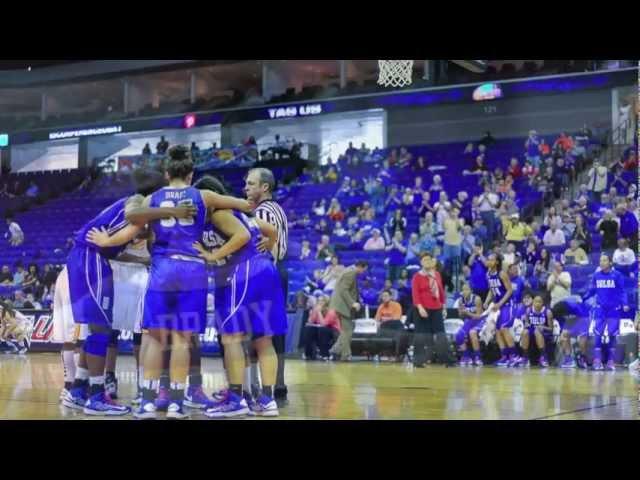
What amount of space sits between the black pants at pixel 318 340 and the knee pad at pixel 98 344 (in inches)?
59.2

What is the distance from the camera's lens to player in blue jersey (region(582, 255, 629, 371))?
6.27 metres

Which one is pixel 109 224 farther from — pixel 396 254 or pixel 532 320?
pixel 532 320

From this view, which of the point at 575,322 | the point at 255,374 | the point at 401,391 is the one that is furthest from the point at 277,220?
the point at 575,322

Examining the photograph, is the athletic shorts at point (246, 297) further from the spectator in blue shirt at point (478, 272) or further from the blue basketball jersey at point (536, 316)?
the blue basketball jersey at point (536, 316)

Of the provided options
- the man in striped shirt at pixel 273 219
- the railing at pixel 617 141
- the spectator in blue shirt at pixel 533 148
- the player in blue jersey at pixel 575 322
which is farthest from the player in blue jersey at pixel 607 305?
the man in striped shirt at pixel 273 219

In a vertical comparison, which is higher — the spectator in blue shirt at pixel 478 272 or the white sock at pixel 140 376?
the spectator in blue shirt at pixel 478 272

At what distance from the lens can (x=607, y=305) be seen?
6480 millimetres

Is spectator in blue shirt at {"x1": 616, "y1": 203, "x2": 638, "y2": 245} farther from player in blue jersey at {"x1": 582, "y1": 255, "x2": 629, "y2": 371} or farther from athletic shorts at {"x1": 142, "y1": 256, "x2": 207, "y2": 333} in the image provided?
athletic shorts at {"x1": 142, "y1": 256, "x2": 207, "y2": 333}

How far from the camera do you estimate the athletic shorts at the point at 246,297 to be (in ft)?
17.1

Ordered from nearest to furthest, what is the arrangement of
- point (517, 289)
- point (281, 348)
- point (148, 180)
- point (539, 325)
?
point (148, 180) < point (281, 348) < point (517, 289) < point (539, 325)

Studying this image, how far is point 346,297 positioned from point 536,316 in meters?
1.84
